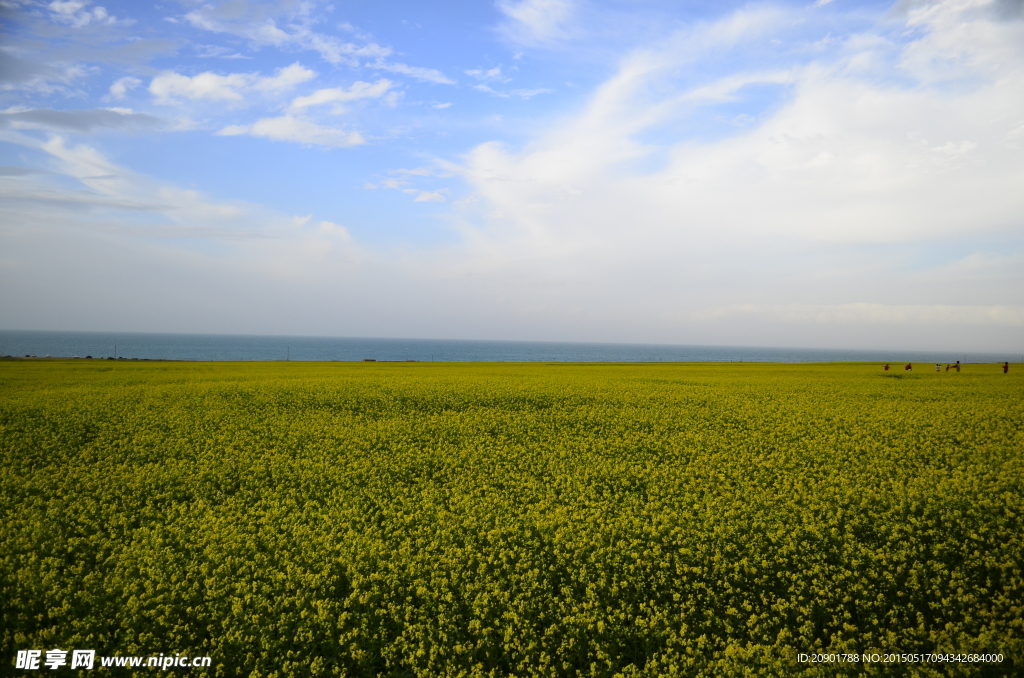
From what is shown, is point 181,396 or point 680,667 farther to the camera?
point 181,396

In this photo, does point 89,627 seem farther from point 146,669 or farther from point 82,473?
point 82,473

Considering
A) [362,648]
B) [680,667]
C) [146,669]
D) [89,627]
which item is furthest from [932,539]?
[89,627]

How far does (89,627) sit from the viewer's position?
8961mm

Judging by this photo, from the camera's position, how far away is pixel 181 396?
28641mm

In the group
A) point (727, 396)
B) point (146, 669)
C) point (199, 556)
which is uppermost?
point (727, 396)

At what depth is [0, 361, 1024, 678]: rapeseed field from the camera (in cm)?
873

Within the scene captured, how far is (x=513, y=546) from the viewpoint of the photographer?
11500 millimetres

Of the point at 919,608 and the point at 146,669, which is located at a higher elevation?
the point at 919,608

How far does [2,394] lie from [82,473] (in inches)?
826

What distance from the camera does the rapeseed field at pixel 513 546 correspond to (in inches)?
344

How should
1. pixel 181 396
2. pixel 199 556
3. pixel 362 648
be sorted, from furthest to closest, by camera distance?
pixel 181 396 < pixel 199 556 < pixel 362 648

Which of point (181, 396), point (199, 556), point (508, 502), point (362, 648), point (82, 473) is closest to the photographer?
point (362, 648)

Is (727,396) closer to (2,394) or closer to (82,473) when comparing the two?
(82,473)

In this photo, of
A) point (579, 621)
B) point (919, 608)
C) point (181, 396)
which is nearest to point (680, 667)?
point (579, 621)
